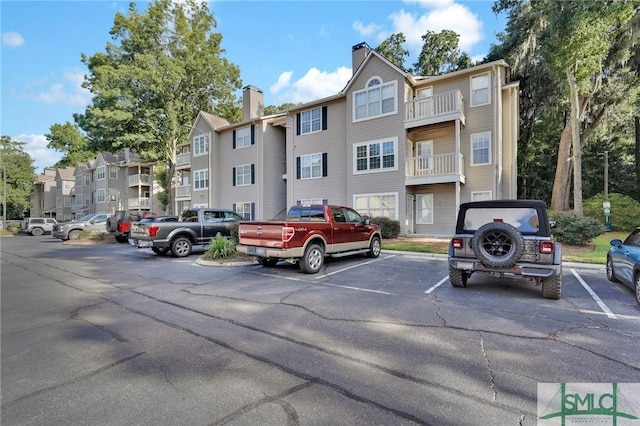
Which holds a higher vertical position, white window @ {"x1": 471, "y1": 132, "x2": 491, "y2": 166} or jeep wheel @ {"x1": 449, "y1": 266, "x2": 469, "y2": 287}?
white window @ {"x1": 471, "y1": 132, "x2": 491, "y2": 166}

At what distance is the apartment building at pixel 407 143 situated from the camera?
671 inches

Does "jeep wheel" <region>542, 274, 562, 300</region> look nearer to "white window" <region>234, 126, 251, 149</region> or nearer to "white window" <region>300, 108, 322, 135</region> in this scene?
"white window" <region>300, 108, 322, 135</region>

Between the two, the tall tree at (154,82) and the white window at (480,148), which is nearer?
the white window at (480,148)

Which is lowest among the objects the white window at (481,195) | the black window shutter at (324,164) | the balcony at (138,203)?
the white window at (481,195)

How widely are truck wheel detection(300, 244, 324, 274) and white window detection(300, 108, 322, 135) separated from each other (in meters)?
14.4

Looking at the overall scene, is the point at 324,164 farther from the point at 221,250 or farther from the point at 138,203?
the point at 138,203

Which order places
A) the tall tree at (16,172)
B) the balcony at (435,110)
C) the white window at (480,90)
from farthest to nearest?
1. the tall tree at (16,172)
2. the white window at (480,90)
3. the balcony at (435,110)

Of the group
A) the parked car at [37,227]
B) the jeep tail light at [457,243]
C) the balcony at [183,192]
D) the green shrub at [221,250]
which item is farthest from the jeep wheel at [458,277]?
the parked car at [37,227]

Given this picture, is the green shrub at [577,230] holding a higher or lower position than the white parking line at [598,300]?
higher

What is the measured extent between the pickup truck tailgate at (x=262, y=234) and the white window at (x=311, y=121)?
14.2m

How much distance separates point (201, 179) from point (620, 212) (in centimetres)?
3138

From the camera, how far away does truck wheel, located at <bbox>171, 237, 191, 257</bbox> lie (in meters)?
13.1

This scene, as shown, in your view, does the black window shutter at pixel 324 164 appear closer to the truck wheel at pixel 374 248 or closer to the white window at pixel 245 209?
the white window at pixel 245 209

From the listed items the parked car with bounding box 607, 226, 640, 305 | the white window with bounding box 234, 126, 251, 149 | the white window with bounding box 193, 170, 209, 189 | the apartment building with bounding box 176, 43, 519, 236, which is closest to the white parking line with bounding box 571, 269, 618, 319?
the parked car with bounding box 607, 226, 640, 305
